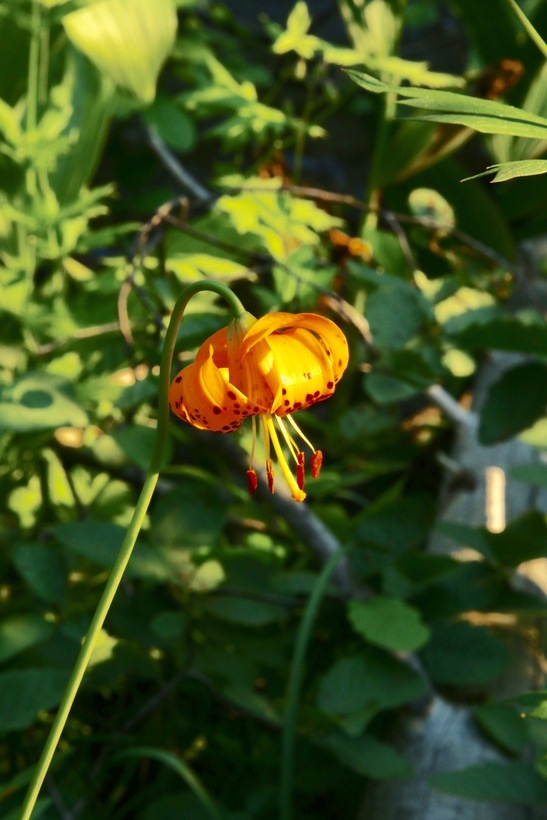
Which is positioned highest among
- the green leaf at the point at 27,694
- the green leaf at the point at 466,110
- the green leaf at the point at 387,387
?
the green leaf at the point at 466,110

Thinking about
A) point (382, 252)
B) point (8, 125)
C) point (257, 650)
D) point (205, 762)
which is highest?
point (8, 125)

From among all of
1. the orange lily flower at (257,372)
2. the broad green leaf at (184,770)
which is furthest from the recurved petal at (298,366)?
the broad green leaf at (184,770)

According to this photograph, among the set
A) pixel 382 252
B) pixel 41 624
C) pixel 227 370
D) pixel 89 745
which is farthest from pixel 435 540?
pixel 227 370

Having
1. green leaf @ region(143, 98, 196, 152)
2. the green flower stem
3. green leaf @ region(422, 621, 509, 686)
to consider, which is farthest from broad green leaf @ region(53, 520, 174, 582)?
green leaf @ region(143, 98, 196, 152)

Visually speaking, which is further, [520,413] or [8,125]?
[520,413]

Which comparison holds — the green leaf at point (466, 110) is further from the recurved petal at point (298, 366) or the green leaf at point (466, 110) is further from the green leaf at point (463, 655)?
the green leaf at point (463, 655)

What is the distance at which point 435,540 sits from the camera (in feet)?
5.87

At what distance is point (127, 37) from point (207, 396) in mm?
989

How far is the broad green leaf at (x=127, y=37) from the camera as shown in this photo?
144cm

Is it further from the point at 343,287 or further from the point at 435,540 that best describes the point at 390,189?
the point at 435,540

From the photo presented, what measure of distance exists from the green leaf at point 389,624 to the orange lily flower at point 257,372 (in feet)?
1.70

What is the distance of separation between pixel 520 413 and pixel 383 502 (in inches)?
9.2

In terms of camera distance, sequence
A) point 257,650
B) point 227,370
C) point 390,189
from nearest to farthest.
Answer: point 227,370 < point 257,650 < point 390,189

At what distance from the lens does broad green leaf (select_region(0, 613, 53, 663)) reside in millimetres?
1157
